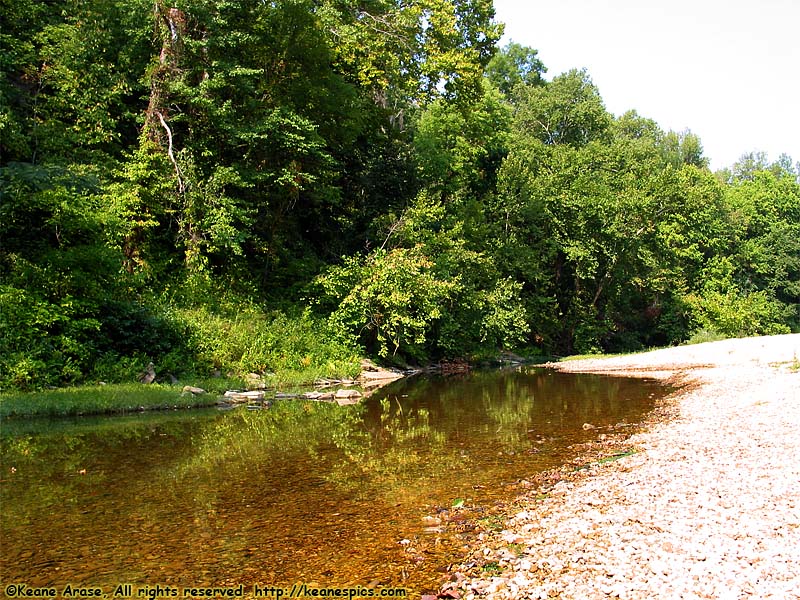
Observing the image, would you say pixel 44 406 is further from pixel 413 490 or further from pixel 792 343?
pixel 792 343

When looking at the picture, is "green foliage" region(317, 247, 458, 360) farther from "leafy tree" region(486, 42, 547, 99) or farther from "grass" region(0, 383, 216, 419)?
"leafy tree" region(486, 42, 547, 99)

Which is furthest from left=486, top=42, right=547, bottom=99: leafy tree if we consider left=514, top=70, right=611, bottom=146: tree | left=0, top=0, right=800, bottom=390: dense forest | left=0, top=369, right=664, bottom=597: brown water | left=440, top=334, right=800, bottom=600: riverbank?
left=440, top=334, right=800, bottom=600: riverbank

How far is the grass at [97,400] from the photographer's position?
14008 millimetres

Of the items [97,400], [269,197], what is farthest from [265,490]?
[269,197]

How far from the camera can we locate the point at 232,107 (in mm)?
23328

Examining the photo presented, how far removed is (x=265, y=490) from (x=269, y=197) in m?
20.1

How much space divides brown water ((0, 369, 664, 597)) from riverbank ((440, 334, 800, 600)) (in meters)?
0.67

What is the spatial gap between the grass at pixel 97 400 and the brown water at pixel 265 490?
0.64 meters

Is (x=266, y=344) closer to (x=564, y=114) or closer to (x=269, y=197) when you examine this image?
(x=269, y=197)

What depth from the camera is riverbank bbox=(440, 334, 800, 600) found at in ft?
16.8

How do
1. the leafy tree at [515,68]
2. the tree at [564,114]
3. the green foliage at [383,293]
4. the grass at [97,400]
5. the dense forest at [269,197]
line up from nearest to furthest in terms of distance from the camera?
the grass at [97,400] < the dense forest at [269,197] < the green foliage at [383,293] < the tree at [564,114] < the leafy tree at [515,68]

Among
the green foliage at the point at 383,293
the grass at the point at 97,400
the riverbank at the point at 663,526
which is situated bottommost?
the grass at the point at 97,400

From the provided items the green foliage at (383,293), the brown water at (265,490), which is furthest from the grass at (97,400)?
the green foliage at (383,293)

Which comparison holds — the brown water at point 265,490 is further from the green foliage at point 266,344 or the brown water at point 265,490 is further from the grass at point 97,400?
the green foliage at point 266,344
